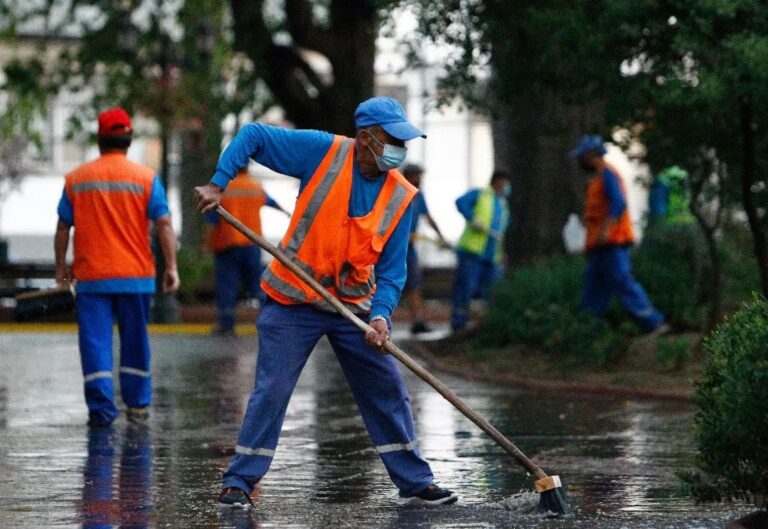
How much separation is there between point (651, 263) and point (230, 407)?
4.98 m

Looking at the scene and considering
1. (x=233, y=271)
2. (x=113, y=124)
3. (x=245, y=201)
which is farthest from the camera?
(x=233, y=271)

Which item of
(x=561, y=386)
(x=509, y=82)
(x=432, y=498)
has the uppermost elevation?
(x=509, y=82)

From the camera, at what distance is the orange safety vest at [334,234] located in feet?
24.4

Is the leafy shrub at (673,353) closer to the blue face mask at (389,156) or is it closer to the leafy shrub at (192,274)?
the blue face mask at (389,156)

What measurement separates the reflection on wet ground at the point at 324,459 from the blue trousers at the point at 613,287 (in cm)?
133

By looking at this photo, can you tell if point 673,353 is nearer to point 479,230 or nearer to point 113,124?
point 113,124

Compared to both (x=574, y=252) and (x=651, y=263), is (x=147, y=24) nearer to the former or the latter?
(x=574, y=252)

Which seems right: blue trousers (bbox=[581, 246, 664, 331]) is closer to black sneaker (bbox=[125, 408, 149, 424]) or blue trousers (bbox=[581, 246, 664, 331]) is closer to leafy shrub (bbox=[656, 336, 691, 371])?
leafy shrub (bbox=[656, 336, 691, 371])

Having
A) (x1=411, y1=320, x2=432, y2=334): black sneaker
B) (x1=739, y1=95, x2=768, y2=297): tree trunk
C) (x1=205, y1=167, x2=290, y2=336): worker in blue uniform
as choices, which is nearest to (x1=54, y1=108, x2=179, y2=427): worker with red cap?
(x1=739, y1=95, x2=768, y2=297): tree trunk

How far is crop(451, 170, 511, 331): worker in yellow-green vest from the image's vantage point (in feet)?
62.5

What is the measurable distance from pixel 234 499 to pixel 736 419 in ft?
6.88

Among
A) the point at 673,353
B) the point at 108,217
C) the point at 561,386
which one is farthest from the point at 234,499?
the point at 673,353

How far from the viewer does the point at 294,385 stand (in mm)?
7582

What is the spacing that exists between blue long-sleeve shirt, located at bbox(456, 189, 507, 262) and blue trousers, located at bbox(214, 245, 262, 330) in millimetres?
2174
